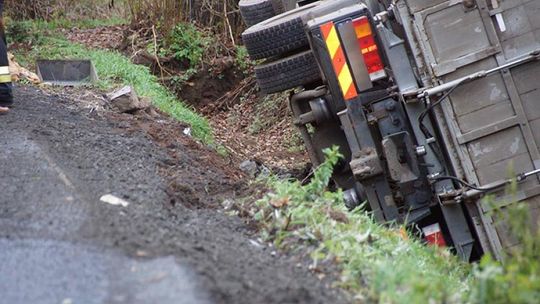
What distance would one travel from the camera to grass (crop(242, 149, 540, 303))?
439 centimetres

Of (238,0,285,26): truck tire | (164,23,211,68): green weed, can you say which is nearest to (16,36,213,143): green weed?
(164,23,211,68): green weed

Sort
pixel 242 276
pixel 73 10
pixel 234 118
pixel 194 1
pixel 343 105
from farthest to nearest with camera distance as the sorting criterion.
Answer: pixel 73 10
pixel 194 1
pixel 234 118
pixel 343 105
pixel 242 276

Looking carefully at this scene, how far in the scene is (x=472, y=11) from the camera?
23.1ft

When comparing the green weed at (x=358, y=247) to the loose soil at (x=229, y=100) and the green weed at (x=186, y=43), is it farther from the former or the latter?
the green weed at (x=186, y=43)

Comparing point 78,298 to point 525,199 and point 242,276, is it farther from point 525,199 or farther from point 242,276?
point 525,199

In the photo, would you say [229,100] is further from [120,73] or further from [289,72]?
[289,72]

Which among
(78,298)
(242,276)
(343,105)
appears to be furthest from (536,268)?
(343,105)

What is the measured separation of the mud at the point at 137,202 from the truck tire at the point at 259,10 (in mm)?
1616

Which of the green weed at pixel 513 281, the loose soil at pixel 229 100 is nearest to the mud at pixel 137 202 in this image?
the green weed at pixel 513 281

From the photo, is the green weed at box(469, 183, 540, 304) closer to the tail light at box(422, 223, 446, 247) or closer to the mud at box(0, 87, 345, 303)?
the mud at box(0, 87, 345, 303)

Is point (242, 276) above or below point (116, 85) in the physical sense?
below

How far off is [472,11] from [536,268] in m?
2.88

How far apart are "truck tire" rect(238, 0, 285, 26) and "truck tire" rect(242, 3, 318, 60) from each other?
4.13ft

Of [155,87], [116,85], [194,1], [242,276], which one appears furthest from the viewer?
[194,1]
